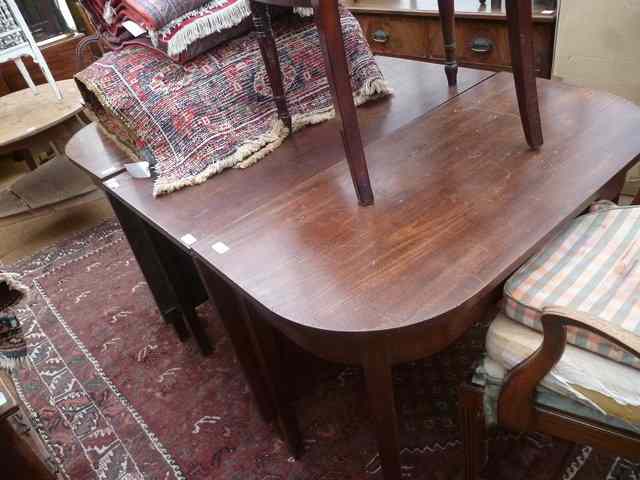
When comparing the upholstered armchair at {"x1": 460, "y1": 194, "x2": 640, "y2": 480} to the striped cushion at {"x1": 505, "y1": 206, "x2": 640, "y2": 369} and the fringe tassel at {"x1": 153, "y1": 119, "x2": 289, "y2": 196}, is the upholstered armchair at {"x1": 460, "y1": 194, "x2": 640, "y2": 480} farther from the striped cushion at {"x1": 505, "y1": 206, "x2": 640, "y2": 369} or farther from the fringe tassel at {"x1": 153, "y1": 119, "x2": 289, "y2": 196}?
the fringe tassel at {"x1": 153, "y1": 119, "x2": 289, "y2": 196}

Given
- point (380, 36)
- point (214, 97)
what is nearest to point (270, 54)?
point (214, 97)

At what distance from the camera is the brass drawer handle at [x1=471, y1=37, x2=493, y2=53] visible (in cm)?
201

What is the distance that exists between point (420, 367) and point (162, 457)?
78 centimetres

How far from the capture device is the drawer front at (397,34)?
2.22 meters

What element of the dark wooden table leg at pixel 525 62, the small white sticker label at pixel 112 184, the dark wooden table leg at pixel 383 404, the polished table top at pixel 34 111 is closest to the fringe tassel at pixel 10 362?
the small white sticker label at pixel 112 184

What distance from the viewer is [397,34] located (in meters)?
2.30

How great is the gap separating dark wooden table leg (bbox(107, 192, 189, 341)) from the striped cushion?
3.47 ft

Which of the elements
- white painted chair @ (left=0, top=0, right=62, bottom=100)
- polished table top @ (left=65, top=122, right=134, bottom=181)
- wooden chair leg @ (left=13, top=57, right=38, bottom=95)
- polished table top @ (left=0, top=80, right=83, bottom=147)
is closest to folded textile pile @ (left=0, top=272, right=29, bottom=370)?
polished table top @ (left=65, top=122, right=134, bottom=181)

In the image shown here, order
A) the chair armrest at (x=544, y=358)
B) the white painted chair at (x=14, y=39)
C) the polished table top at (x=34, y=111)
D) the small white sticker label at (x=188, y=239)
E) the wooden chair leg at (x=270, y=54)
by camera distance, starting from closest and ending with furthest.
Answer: the chair armrest at (x=544, y=358)
the small white sticker label at (x=188, y=239)
the wooden chair leg at (x=270, y=54)
the polished table top at (x=34, y=111)
the white painted chair at (x=14, y=39)

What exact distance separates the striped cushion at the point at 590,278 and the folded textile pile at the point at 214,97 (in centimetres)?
71

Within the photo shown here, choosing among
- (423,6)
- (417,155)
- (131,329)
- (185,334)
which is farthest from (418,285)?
(423,6)

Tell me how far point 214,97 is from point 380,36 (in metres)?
1.31

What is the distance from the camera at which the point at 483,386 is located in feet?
3.00

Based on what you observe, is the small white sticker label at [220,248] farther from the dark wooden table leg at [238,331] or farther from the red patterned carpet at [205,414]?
the red patterned carpet at [205,414]
